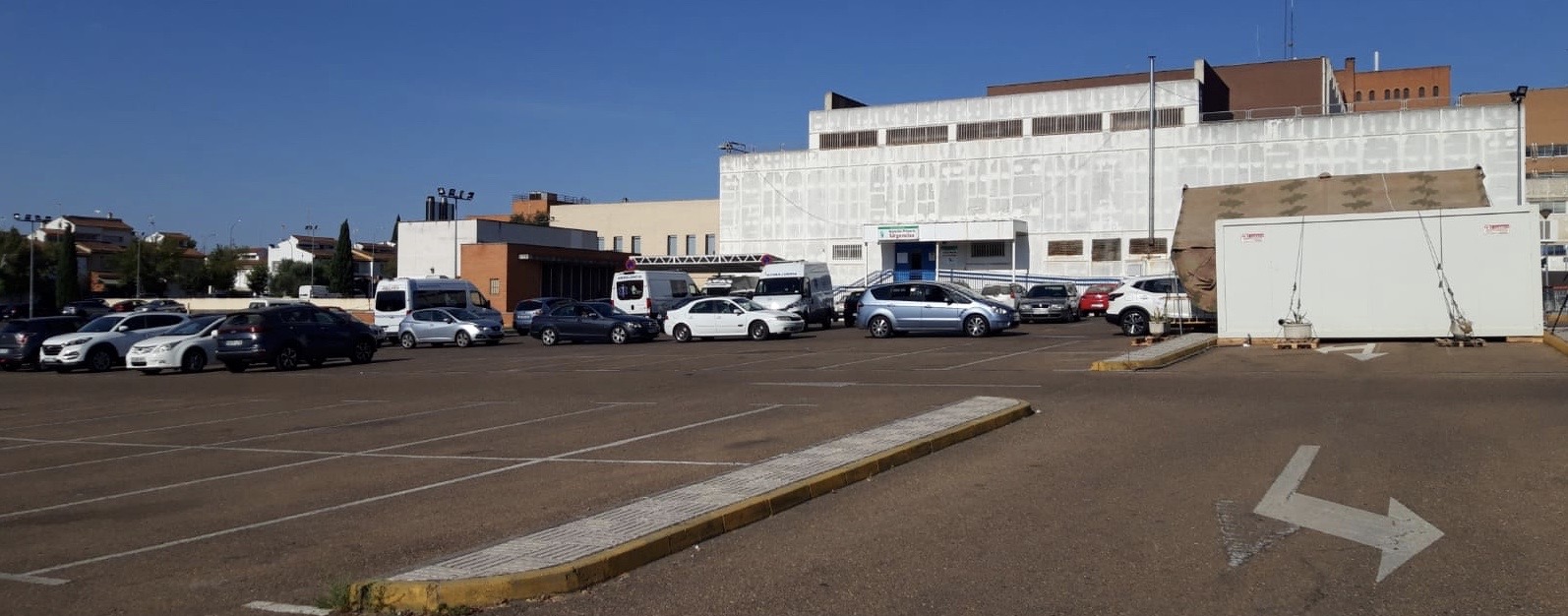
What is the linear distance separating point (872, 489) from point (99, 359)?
29.1 m

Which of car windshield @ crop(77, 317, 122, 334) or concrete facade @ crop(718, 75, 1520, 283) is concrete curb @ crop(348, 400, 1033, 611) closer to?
car windshield @ crop(77, 317, 122, 334)

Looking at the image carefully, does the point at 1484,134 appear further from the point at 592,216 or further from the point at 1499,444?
the point at 592,216

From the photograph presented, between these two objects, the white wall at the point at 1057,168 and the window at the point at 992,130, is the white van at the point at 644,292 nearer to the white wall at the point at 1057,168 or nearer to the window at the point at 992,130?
the white wall at the point at 1057,168

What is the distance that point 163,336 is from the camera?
28.7 metres

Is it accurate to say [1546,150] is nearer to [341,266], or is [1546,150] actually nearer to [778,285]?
[778,285]

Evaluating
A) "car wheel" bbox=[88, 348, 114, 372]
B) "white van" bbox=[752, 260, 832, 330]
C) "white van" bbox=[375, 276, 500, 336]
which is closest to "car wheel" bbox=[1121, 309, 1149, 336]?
"white van" bbox=[752, 260, 832, 330]

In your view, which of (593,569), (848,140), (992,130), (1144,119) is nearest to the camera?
(593,569)

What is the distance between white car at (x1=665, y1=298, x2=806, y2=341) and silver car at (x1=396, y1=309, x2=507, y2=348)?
6.43 m

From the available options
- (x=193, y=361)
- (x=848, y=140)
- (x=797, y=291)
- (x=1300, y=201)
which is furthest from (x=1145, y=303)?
(x=848, y=140)

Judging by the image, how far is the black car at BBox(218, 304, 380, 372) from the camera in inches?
1086

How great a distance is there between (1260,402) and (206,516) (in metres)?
11.3

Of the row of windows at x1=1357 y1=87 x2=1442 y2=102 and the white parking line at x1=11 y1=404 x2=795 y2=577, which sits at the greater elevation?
the row of windows at x1=1357 y1=87 x2=1442 y2=102

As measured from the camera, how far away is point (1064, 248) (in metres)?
57.4

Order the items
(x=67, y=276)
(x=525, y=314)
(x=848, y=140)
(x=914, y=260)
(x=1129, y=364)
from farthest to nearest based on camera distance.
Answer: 1. (x=67, y=276)
2. (x=848, y=140)
3. (x=914, y=260)
4. (x=525, y=314)
5. (x=1129, y=364)
